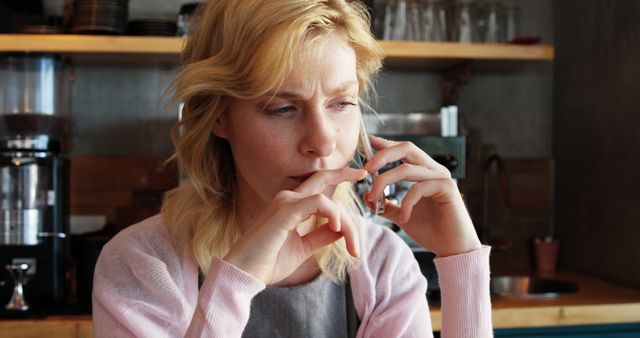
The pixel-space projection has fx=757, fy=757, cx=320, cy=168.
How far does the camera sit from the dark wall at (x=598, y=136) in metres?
2.46

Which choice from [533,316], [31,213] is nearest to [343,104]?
[533,316]

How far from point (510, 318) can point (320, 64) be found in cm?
124

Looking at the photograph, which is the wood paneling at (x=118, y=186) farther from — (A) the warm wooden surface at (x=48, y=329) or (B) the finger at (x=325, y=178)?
(B) the finger at (x=325, y=178)

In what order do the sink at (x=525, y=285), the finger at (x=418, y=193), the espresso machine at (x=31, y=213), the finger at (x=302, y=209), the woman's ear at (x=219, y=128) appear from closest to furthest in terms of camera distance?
1. the finger at (x=302, y=209)
2. the finger at (x=418, y=193)
3. the woman's ear at (x=219, y=128)
4. the espresso machine at (x=31, y=213)
5. the sink at (x=525, y=285)

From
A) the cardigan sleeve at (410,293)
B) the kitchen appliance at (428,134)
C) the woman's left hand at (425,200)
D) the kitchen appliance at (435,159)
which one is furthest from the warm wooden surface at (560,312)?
the woman's left hand at (425,200)

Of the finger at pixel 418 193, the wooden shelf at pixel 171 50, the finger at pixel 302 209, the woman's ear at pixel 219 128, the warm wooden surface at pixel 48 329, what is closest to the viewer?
the finger at pixel 302 209

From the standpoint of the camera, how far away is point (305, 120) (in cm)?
114

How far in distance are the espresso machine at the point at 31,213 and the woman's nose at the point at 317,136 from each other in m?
1.29

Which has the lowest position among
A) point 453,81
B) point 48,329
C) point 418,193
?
point 48,329

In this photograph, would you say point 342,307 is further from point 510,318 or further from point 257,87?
point 510,318

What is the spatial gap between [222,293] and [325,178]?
22 centimetres

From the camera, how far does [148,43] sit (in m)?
2.38

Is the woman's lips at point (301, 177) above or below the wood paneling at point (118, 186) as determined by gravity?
above

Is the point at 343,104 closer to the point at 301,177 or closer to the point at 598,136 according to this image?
the point at 301,177
